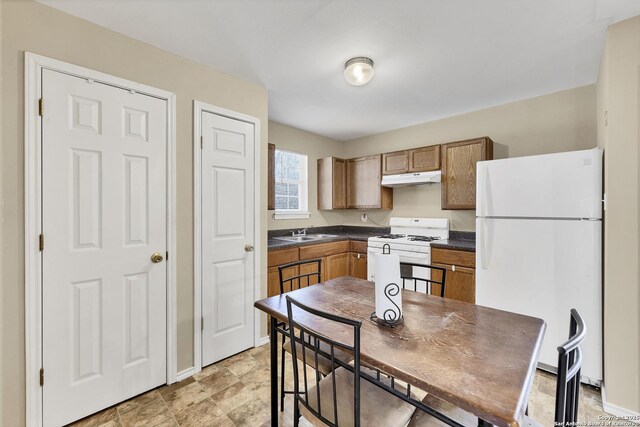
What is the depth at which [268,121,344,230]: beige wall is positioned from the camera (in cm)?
389

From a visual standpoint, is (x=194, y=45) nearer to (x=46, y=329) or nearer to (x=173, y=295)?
(x=173, y=295)

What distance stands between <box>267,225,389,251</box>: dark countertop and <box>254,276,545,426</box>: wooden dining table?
5.39 feet

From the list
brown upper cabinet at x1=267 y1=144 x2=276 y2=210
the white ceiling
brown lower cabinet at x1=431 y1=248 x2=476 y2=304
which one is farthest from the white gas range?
the white ceiling

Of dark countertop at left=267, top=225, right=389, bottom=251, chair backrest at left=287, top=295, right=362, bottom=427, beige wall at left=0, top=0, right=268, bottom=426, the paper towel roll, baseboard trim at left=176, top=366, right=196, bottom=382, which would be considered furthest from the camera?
dark countertop at left=267, top=225, right=389, bottom=251

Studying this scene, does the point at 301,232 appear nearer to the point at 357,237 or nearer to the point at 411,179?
the point at 357,237

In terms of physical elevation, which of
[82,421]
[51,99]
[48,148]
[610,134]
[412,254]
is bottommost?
[82,421]

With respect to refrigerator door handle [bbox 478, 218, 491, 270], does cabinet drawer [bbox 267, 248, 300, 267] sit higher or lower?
lower

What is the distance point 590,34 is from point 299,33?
195 centimetres

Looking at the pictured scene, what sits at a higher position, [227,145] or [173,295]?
[227,145]

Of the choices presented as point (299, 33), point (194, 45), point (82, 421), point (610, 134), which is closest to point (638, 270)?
point (610, 134)

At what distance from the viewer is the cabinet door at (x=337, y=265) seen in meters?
3.62

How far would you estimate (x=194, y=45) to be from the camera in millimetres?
2010

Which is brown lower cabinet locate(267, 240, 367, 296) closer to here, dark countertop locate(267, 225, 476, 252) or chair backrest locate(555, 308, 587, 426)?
dark countertop locate(267, 225, 476, 252)

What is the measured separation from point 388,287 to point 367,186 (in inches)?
119
